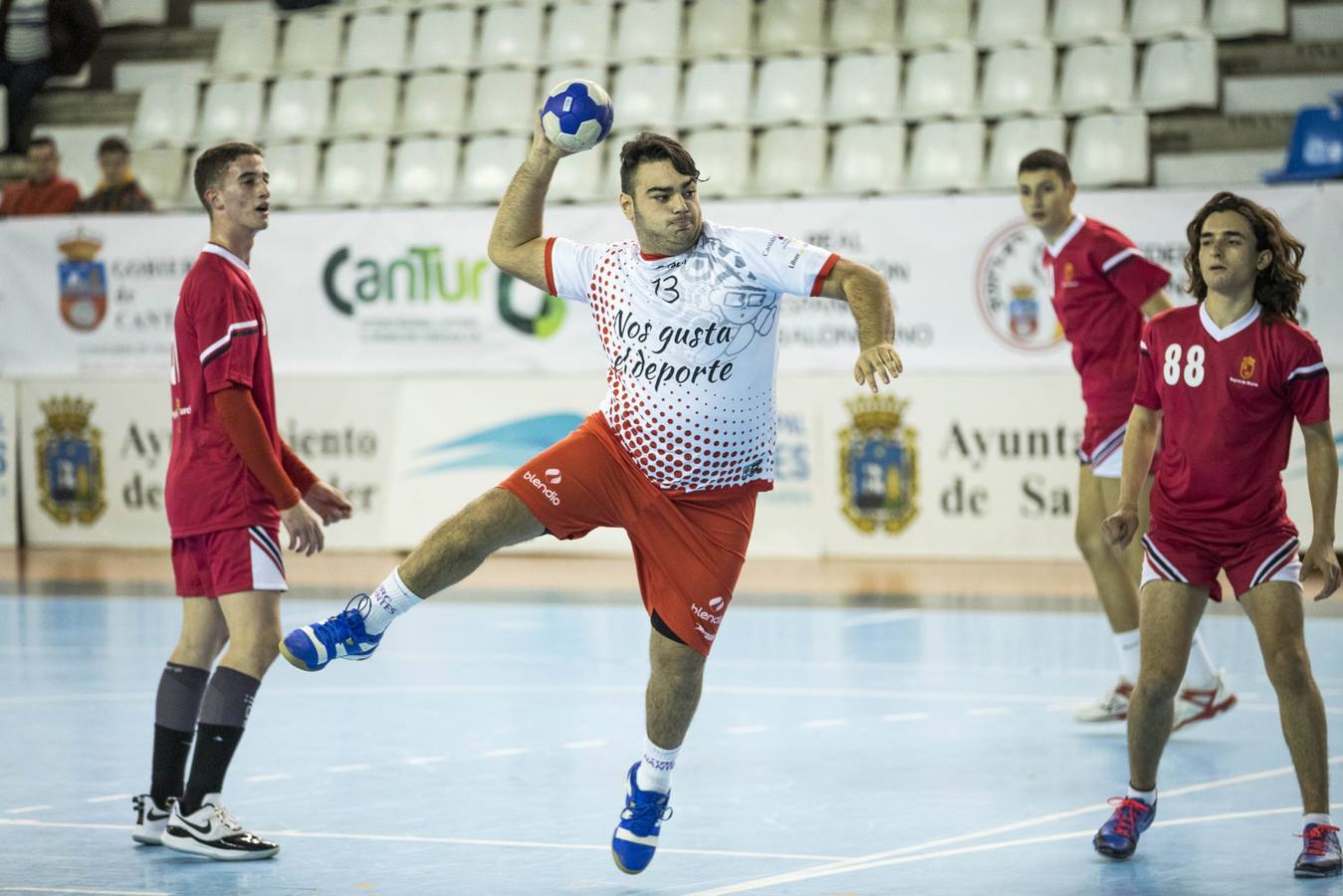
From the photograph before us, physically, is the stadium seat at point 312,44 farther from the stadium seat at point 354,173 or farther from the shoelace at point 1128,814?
the shoelace at point 1128,814

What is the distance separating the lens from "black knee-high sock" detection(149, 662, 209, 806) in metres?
6.34

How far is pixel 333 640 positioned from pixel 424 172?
12582 mm

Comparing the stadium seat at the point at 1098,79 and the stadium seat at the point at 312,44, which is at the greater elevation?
the stadium seat at the point at 312,44

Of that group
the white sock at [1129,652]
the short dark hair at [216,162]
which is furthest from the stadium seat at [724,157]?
the short dark hair at [216,162]

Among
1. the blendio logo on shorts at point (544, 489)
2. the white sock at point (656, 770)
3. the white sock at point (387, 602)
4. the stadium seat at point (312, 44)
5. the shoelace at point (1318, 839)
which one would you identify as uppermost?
the stadium seat at point (312, 44)

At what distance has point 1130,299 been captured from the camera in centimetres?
862

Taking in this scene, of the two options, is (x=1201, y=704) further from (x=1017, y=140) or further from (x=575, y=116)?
(x=1017, y=140)

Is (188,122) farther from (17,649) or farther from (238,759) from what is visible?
(238,759)

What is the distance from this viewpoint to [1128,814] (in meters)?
6.03

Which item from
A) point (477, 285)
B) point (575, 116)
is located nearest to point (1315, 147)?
point (477, 285)

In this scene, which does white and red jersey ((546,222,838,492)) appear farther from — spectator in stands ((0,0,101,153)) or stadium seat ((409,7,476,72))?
spectator in stands ((0,0,101,153))

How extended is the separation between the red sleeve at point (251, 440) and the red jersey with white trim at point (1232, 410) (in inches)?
114

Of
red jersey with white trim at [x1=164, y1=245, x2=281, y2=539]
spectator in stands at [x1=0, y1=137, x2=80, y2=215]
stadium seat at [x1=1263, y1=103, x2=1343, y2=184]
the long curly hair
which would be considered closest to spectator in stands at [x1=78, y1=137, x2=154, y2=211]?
spectator in stands at [x1=0, y1=137, x2=80, y2=215]

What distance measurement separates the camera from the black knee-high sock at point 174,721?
6.34m
